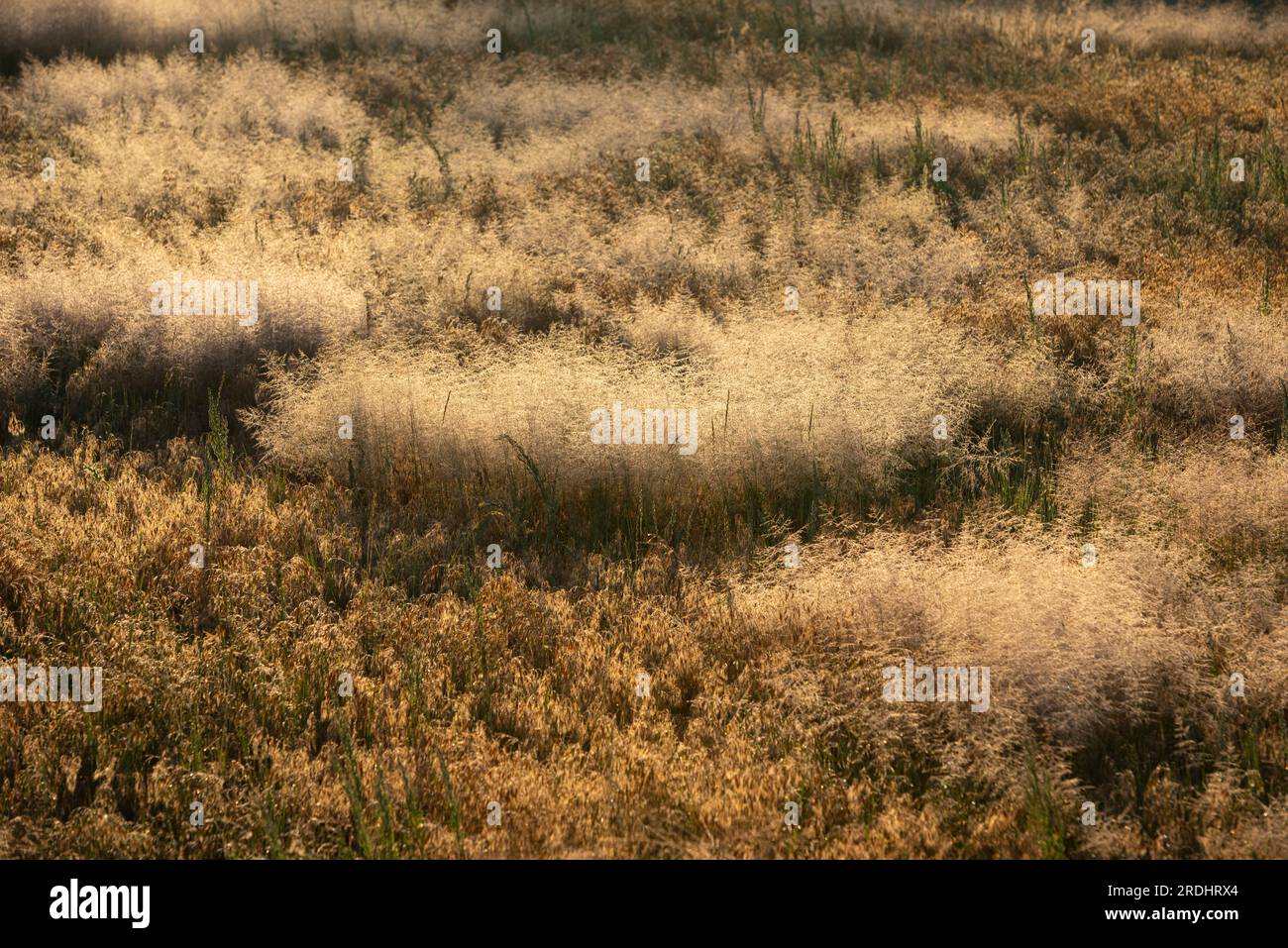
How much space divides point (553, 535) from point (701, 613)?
3.52ft

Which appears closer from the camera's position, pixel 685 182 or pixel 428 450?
pixel 428 450

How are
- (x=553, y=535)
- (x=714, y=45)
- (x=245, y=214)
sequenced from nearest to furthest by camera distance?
1. (x=553, y=535)
2. (x=245, y=214)
3. (x=714, y=45)

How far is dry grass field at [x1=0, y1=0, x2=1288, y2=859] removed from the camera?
3.90 m

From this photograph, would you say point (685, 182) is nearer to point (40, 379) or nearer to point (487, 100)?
point (487, 100)

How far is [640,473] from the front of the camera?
6.12m

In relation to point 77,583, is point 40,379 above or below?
above

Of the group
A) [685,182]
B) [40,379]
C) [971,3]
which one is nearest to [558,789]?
[40,379]

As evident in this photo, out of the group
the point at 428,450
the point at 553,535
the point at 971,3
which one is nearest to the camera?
the point at 553,535

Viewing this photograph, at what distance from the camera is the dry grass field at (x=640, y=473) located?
12.8ft

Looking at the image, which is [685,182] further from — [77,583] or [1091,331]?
[77,583]

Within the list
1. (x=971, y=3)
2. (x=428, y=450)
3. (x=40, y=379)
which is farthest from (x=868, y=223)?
(x=971, y=3)

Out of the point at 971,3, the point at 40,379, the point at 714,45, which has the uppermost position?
the point at 971,3

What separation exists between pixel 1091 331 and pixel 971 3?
38.4 ft
